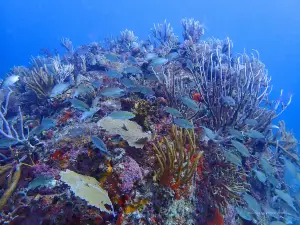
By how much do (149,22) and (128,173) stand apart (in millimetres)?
137521

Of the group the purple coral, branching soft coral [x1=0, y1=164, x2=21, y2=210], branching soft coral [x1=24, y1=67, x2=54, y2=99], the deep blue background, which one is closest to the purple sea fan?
the purple coral

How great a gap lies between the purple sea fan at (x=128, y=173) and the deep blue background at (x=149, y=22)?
78863mm

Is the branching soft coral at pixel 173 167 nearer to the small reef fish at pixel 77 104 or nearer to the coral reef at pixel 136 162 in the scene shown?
the coral reef at pixel 136 162

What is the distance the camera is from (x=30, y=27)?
12750 centimetres

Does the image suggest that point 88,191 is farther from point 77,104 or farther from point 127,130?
point 77,104

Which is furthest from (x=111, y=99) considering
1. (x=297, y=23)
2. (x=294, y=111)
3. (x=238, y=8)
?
(x=238, y=8)

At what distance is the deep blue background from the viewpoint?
307 feet

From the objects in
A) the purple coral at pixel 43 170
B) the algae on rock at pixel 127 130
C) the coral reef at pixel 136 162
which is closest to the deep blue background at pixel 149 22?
the coral reef at pixel 136 162

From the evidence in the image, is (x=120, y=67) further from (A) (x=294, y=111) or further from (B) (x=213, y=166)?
(A) (x=294, y=111)

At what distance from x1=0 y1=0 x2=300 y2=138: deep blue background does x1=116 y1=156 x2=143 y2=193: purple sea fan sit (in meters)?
78.9

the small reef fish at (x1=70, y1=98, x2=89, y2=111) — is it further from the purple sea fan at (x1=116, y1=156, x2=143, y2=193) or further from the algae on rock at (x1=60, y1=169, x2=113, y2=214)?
the algae on rock at (x1=60, y1=169, x2=113, y2=214)

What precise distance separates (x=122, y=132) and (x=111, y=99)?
152 cm

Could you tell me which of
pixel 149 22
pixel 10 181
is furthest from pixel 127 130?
pixel 149 22

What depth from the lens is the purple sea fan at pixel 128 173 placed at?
3205 mm
